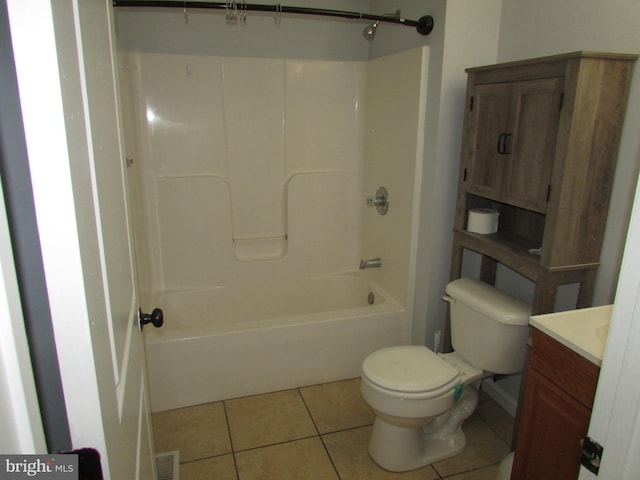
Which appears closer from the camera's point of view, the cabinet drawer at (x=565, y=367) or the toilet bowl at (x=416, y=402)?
the cabinet drawer at (x=565, y=367)

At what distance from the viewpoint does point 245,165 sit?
286cm

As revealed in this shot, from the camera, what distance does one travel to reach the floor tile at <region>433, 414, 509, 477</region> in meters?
1.97

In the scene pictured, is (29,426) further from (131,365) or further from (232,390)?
(232,390)

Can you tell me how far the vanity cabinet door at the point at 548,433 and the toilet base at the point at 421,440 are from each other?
0.51 meters

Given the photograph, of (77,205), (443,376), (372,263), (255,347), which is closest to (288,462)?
(255,347)

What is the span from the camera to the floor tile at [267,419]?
213cm

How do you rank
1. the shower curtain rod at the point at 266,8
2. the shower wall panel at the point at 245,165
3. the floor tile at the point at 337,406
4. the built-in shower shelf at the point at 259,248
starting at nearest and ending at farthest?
1. the shower curtain rod at the point at 266,8
2. the floor tile at the point at 337,406
3. the shower wall panel at the point at 245,165
4. the built-in shower shelf at the point at 259,248

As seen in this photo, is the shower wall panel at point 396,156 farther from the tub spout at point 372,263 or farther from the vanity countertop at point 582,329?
the vanity countertop at point 582,329

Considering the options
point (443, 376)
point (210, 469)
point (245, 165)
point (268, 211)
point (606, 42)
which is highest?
point (606, 42)

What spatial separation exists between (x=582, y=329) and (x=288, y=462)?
1.33 metres

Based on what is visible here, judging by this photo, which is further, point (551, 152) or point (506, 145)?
point (506, 145)

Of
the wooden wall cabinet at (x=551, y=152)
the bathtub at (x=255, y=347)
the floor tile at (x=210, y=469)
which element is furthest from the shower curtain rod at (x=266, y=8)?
the floor tile at (x=210, y=469)

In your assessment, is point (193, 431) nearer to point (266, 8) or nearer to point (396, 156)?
point (396, 156)

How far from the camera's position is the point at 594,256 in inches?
67.1
